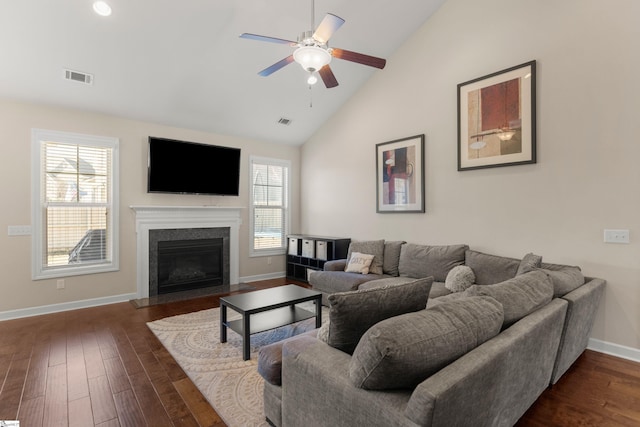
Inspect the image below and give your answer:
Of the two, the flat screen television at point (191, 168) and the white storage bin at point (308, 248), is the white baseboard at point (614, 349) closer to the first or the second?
the white storage bin at point (308, 248)

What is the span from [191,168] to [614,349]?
5.72 m

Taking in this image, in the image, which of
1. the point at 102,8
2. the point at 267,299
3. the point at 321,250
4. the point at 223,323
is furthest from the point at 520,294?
the point at 102,8

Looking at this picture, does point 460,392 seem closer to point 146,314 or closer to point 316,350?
point 316,350

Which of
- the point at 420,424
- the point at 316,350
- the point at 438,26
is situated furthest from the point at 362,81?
the point at 420,424

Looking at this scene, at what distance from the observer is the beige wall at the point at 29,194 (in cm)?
393

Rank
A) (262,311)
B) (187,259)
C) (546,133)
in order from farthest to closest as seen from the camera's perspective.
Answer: (187,259)
(546,133)
(262,311)

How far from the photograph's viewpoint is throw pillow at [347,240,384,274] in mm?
4492

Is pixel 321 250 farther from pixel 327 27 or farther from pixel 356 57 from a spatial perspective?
pixel 327 27

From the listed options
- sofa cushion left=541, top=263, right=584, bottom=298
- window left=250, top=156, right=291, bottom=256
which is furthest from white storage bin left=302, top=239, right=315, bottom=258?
sofa cushion left=541, top=263, right=584, bottom=298

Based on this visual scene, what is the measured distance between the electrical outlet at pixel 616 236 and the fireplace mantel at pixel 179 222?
5.06 metres

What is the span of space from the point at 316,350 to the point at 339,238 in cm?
402

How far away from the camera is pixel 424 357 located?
4.05ft

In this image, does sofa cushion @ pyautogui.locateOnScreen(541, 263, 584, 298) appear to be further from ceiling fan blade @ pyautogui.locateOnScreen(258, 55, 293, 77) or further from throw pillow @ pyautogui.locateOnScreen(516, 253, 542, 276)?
ceiling fan blade @ pyautogui.locateOnScreen(258, 55, 293, 77)

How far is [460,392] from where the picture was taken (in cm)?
114
